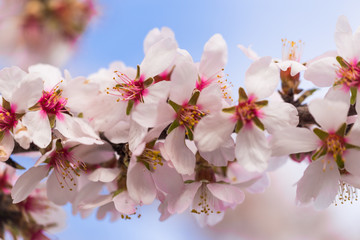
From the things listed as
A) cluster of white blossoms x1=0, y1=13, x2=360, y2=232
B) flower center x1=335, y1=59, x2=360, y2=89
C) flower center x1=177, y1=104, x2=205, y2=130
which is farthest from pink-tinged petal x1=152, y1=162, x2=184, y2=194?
flower center x1=335, y1=59, x2=360, y2=89

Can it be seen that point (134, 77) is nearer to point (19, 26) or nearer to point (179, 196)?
point (179, 196)

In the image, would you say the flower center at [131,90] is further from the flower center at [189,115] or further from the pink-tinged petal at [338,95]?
the pink-tinged petal at [338,95]

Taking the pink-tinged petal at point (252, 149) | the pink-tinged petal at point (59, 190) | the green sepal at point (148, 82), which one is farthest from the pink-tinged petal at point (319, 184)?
the pink-tinged petal at point (59, 190)

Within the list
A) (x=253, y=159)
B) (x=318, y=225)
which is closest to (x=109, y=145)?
(x=253, y=159)

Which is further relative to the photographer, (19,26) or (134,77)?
(19,26)

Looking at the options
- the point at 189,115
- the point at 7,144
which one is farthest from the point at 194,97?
the point at 7,144

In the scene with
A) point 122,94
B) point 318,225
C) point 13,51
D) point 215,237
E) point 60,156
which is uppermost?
point 122,94
